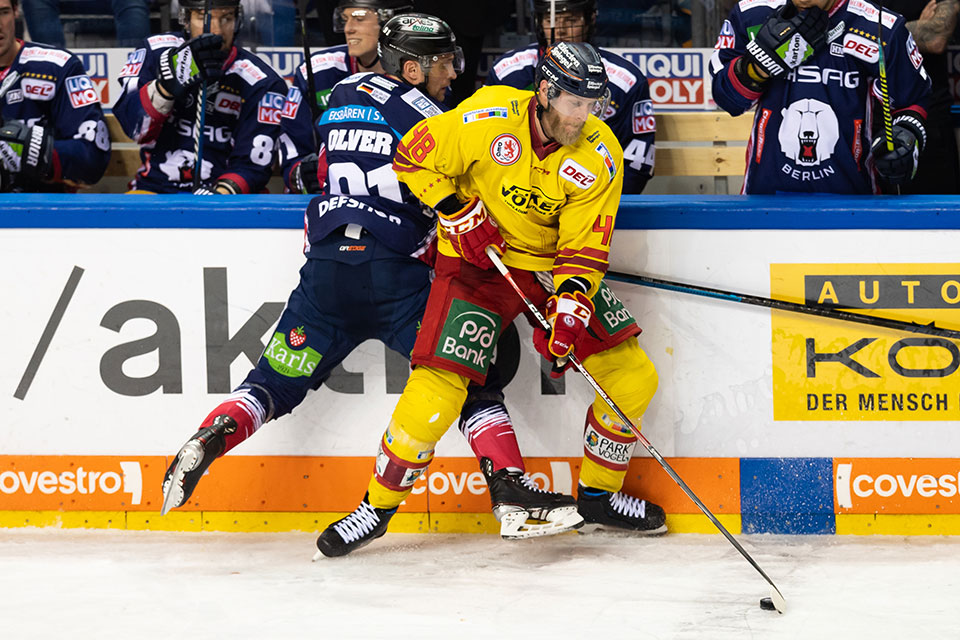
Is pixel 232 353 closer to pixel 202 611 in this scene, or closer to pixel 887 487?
pixel 202 611

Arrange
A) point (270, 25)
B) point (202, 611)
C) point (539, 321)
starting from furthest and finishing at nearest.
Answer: point (270, 25) → point (539, 321) → point (202, 611)

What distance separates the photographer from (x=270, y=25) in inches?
226

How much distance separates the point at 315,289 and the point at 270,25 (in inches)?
107

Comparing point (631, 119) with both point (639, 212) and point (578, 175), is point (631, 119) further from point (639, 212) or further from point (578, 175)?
point (578, 175)

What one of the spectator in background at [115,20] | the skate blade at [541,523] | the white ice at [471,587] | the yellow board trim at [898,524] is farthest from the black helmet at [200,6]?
the yellow board trim at [898,524]

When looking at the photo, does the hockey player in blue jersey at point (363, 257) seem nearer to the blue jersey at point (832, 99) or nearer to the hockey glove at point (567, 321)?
the hockey glove at point (567, 321)

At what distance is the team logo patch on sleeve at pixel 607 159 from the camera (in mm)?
3238

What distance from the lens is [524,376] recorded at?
3648 mm

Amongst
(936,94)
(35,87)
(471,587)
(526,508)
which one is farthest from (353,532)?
(936,94)

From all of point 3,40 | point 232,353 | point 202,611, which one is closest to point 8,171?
point 3,40

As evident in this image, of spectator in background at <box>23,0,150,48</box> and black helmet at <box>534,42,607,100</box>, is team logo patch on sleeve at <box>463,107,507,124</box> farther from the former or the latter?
spectator in background at <box>23,0,150,48</box>

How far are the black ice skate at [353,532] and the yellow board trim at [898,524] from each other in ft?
4.50

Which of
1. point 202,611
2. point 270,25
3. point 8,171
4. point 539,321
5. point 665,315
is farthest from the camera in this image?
point 270,25

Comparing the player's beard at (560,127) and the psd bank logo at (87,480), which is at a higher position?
the player's beard at (560,127)
